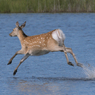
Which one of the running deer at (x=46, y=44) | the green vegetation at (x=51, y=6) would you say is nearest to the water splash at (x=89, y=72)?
the running deer at (x=46, y=44)

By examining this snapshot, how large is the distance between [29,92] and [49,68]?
3.06 m

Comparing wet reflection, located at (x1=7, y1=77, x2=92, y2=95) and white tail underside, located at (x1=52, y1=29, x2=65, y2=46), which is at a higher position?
white tail underside, located at (x1=52, y1=29, x2=65, y2=46)

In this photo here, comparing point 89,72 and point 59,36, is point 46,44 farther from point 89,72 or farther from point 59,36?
point 89,72

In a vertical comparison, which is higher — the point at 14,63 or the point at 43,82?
the point at 43,82

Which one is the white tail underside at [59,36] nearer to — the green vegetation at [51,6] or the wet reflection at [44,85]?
the wet reflection at [44,85]

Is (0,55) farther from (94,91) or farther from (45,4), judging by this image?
(45,4)

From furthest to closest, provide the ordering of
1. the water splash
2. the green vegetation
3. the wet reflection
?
the green vegetation
the water splash
the wet reflection

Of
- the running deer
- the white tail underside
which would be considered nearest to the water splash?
the running deer

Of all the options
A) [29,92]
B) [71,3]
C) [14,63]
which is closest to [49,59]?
[14,63]

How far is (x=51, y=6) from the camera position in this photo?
41.8 metres

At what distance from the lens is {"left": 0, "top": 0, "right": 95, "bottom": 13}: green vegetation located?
41.4 m

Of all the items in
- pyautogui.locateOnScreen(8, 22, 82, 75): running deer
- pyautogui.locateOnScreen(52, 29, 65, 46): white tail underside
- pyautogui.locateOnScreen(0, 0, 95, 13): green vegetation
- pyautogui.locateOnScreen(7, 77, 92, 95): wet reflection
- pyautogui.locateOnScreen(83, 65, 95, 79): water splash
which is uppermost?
pyautogui.locateOnScreen(52, 29, 65, 46): white tail underside

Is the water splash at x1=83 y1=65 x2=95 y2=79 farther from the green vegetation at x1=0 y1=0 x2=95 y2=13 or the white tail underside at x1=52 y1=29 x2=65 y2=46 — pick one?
the green vegetation at x1=0 y1=0 x2=95 y2=13

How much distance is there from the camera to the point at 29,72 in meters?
11.1
